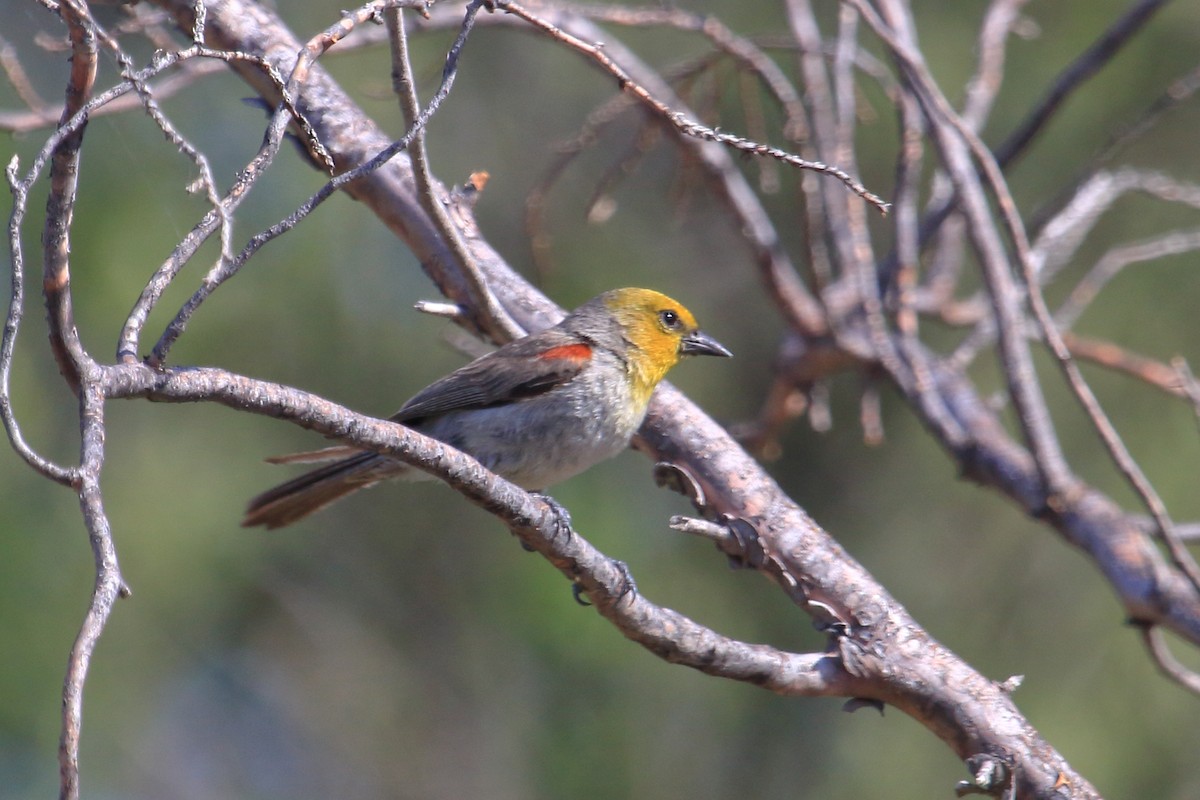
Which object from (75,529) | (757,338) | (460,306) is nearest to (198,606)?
(75,529)

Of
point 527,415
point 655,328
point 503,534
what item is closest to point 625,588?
point 527,415

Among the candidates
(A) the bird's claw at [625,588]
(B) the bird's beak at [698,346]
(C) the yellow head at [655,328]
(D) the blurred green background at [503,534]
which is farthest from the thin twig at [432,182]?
(D) the blurred green background at [503,534]

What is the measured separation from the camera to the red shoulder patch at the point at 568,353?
438 cm

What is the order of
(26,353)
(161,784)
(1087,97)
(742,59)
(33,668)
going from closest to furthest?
(742,59), (33,668), (26,353), (1087,97), (161,784)

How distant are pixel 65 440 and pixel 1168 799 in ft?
22.2

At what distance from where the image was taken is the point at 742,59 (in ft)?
16.1

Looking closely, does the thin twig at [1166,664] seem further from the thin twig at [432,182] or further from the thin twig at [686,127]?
the thin twig at [432,182]

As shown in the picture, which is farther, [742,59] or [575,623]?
[575,623]

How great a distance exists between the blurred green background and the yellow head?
2.14 meters

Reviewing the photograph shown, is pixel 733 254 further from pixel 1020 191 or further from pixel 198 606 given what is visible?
pixel 198 606

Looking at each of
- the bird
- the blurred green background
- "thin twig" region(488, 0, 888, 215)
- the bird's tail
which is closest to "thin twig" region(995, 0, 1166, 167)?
the blurred green background

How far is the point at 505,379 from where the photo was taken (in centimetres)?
436

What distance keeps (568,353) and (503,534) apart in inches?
154

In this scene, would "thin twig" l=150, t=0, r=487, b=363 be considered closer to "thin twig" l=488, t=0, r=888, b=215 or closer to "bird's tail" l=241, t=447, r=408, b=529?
"thin twig" l=488, t=0, r=888, b=215
